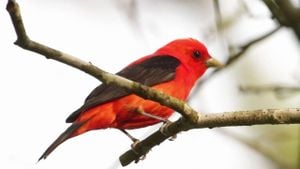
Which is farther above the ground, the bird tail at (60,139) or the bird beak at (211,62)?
the bird tail at (60,139)

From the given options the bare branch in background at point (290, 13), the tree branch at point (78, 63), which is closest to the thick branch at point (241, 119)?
the tree branch at point (78, 63)

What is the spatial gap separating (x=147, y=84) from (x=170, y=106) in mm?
2325

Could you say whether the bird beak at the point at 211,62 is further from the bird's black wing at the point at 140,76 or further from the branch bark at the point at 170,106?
the branch bark at the point at 170,106

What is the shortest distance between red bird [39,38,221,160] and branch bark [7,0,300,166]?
883 millimetres

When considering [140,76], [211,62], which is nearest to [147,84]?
[140,76]

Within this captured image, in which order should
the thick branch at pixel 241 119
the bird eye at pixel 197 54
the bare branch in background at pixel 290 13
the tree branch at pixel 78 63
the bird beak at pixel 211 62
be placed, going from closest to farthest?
the bare branch in background at pixel 290 13, the tree branch at pixel 78 63, the thick branch at pixel 241 119, the bird beak at pixel 211 62, the bird eye at pixel 197 54

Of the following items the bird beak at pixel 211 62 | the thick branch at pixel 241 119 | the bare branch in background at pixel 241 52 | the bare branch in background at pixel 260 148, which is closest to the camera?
the thick branch at pixel 241 119

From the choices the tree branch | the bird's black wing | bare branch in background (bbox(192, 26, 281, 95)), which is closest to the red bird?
the bird's black wing

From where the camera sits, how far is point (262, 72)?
9359 mm

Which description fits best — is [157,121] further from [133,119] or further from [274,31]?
[274,31]

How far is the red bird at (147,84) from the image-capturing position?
622cm

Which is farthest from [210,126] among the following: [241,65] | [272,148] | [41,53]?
[241,65]

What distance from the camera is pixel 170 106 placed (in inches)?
176

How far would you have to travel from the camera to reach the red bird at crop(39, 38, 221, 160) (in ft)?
20.4
